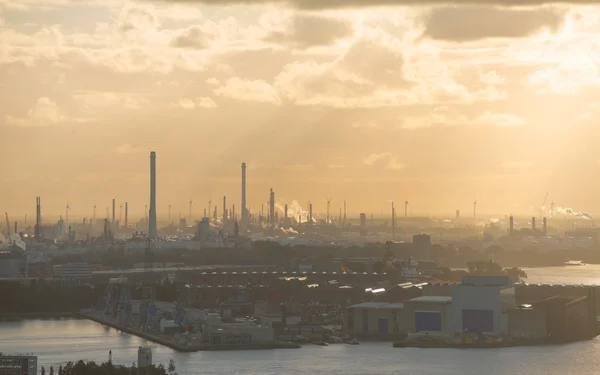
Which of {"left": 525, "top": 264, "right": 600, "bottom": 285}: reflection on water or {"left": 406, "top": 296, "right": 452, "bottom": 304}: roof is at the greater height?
{"left": 525, "top": 264, "right": 600, "bottom": 285}: reflection on water

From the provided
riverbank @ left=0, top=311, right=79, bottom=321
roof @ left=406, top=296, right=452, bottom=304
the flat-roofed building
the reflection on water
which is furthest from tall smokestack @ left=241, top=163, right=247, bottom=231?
the flat-roofed building

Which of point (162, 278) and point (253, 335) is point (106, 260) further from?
point (253, 335)

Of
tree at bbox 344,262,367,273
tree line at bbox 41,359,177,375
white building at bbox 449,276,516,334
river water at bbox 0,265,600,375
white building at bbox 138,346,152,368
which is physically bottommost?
river water at bbox 0,265,600,375

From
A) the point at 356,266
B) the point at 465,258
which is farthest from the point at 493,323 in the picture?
the point at 465,258

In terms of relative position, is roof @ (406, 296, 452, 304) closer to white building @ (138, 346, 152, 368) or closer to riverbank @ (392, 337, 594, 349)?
riverbank @ (392, 337, 594, 349)

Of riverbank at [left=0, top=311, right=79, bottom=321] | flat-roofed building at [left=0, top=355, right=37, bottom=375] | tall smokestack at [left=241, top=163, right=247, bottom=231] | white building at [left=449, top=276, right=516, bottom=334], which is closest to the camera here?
flat-roofed building at [left=0, top=355, right=37, bottom=375]

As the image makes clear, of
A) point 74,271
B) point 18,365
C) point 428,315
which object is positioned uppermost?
point 74,271

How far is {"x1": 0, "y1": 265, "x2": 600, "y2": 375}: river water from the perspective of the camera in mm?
24516

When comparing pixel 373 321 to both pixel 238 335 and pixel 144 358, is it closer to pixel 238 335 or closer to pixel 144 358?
pixel 238 335

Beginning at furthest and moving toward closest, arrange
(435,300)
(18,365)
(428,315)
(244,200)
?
1. (244,200)
2. (435,300)
3. (428,315)
4. (18,365)

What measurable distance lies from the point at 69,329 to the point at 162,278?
1557cm

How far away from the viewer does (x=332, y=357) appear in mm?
26438

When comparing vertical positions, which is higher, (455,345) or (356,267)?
(356,267)

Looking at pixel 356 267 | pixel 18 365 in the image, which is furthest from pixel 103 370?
pixel 356 267
